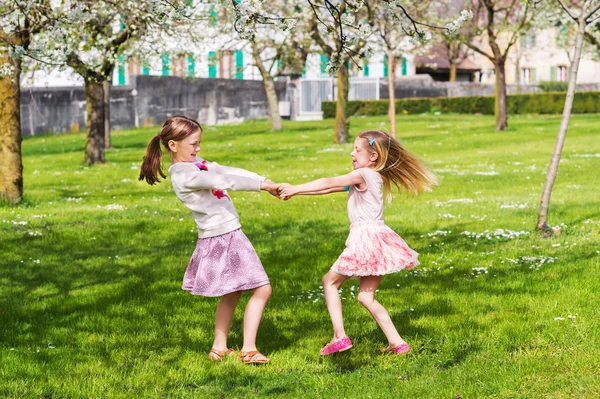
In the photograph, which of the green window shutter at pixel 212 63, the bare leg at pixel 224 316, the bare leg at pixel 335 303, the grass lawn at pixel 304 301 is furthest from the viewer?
the green window shutter at pixel 212 63

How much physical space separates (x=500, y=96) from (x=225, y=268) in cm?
2964

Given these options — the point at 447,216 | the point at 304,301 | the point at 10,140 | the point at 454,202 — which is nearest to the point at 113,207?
the point at 10,140

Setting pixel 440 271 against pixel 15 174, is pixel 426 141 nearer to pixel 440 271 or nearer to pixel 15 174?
pixel 15 174

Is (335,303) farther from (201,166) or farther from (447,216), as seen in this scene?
(447,216)

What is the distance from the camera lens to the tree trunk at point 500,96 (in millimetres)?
33912

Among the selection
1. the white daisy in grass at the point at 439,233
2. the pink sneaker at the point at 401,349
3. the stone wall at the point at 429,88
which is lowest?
the pink sneaker at the point at 401,349

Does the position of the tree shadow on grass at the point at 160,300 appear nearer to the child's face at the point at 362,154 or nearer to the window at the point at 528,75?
the child's face at the point at 362,154

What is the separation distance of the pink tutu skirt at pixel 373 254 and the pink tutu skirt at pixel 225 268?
594 millimetres

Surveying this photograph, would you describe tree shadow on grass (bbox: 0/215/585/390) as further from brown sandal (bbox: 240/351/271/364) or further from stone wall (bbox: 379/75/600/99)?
stone wall (bbox: 379/75/600/99)

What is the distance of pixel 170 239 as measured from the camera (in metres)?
12.7

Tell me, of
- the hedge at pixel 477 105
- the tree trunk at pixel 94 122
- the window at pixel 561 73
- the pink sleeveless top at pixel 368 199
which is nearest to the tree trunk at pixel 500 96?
the hedge at pixel 477 105

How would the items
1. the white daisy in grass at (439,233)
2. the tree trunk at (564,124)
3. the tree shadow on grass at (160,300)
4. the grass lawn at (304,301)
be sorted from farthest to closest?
the white daisy in grass at (439,233)
the tree trunk at (564,124)
the tree shadow on grass at (160,300)
the grass lawn at (304,301)

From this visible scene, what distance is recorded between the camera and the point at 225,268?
247 inches

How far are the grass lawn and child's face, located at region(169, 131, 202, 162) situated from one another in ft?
5.01
